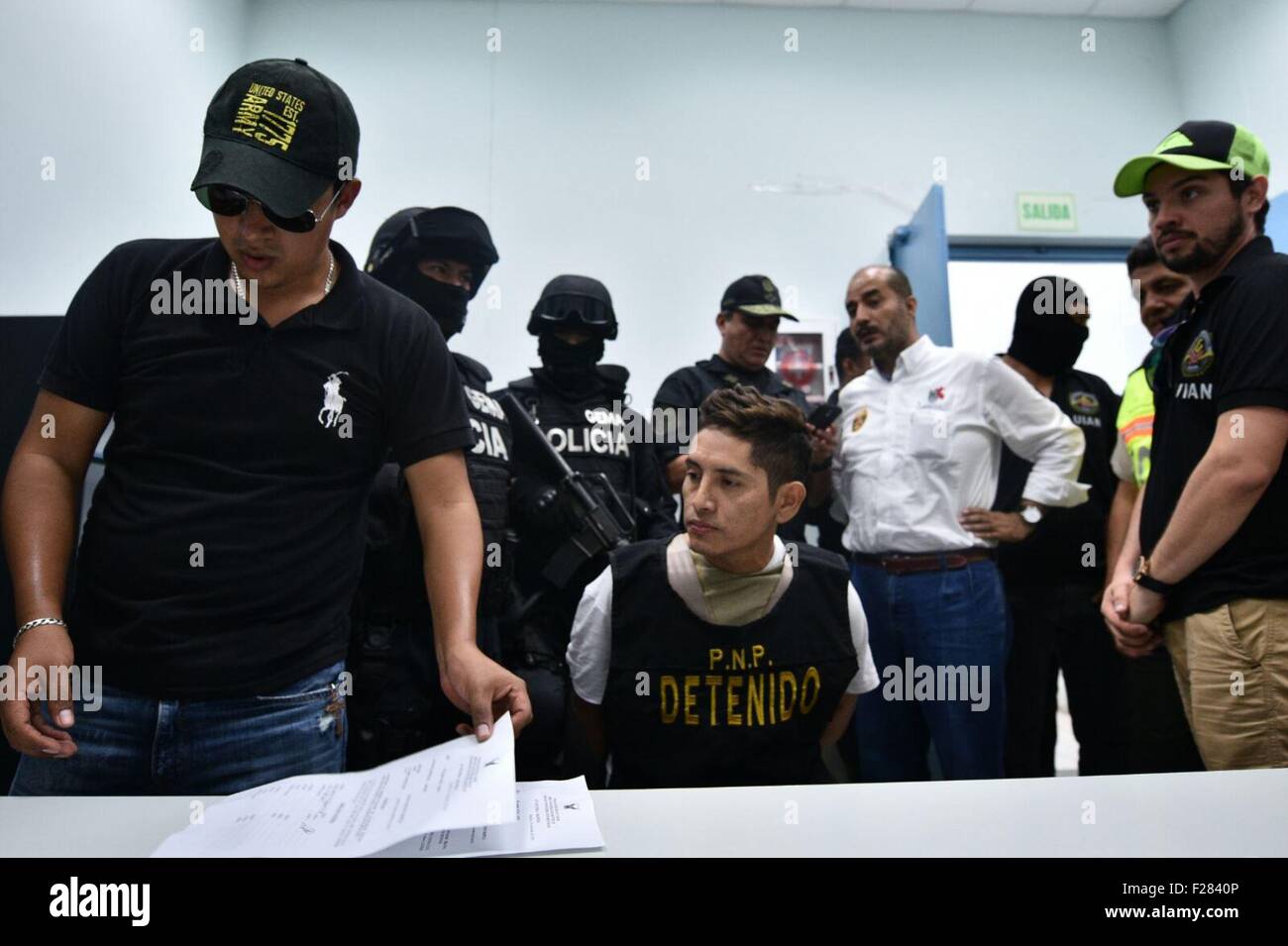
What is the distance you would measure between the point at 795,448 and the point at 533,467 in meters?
0.71

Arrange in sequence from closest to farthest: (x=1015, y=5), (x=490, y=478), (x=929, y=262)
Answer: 1. (x=490, y=478)
2. (x=929, y=262)
3. (x=1015, y=5)

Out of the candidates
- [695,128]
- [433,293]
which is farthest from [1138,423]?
[695,128]

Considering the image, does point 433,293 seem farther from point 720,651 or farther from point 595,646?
point 720,651

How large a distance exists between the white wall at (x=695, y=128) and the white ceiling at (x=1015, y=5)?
36 mm

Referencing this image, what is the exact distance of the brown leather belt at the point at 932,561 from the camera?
1.84 m

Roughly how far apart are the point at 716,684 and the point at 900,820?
2.12ft

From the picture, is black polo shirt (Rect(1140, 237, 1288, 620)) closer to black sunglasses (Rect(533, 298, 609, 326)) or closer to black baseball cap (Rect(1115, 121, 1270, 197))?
black baseball cap (Rect(1115, 121, 1270, 197))

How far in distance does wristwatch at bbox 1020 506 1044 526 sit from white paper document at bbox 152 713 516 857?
164cm

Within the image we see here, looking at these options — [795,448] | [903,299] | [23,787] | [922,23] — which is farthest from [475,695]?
[922,23]

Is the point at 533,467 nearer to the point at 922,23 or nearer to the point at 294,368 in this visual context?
the point at 294,368

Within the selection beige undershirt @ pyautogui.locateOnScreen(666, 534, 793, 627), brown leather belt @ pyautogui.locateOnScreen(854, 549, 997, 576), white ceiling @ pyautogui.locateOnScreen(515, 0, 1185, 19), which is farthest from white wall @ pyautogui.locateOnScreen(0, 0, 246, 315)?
brown leather belt @ pyautogui.locateOnScreen(854, 549, 997, 576)

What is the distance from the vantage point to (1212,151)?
4.43 ft

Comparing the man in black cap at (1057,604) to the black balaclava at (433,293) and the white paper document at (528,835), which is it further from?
the white paper document at (528,835)

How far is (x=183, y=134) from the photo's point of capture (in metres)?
2.80
